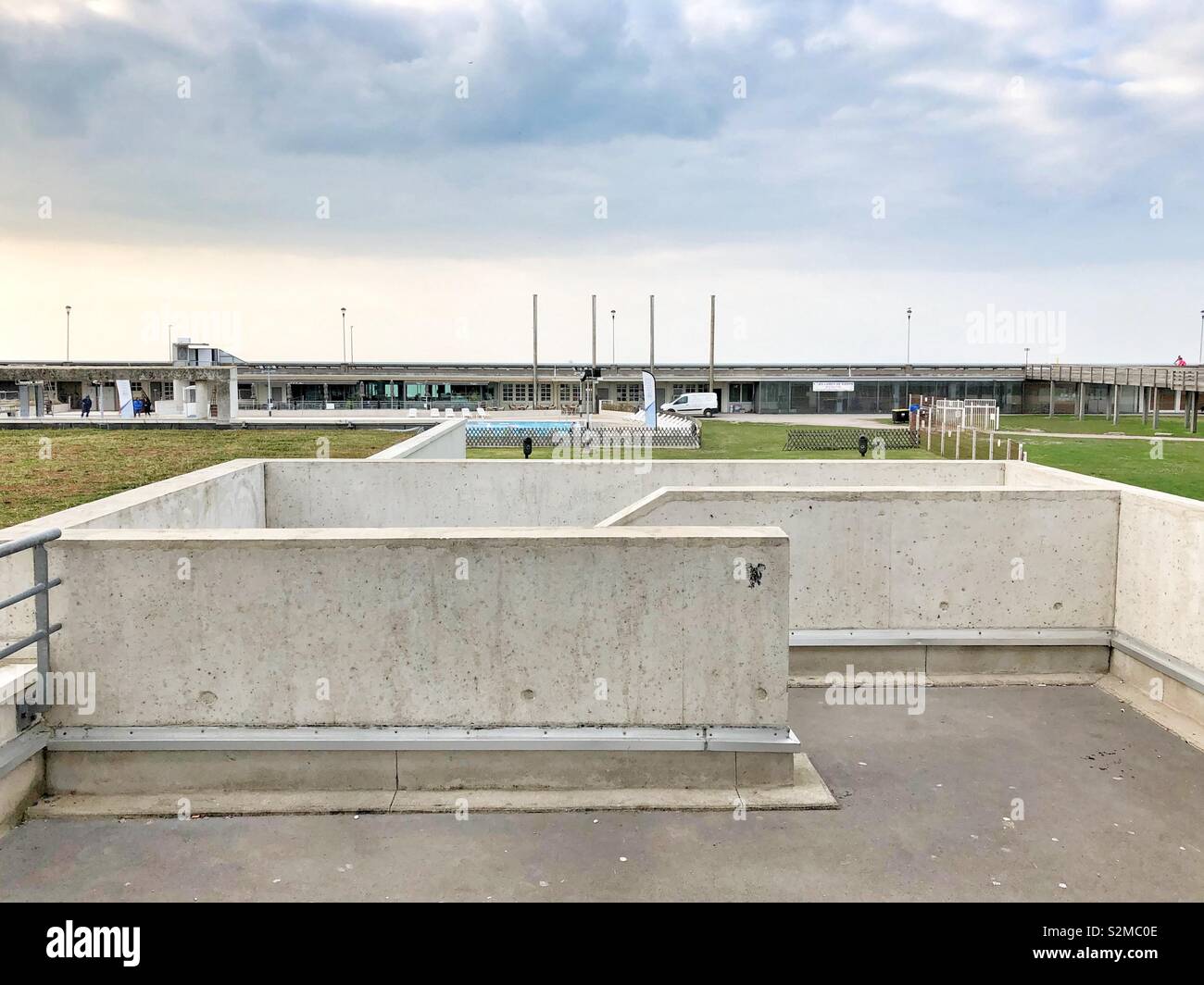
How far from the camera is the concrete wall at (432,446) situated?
1576 cm

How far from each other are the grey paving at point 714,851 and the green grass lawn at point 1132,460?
A: 18.0 meters

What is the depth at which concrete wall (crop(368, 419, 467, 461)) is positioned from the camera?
51.7ft

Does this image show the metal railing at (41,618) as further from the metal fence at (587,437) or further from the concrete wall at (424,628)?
the metal fence at (587,437)

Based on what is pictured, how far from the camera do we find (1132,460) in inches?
1316

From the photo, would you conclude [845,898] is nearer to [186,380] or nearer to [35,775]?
[35,775]

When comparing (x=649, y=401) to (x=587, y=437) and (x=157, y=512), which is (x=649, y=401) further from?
(x=157, y=512)

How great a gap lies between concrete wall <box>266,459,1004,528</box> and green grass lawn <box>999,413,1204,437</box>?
141 feet

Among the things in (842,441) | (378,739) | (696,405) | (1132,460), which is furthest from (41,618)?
(696,405)

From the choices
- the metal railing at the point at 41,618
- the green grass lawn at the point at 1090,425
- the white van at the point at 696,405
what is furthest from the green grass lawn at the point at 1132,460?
the white van at the point at 696,405

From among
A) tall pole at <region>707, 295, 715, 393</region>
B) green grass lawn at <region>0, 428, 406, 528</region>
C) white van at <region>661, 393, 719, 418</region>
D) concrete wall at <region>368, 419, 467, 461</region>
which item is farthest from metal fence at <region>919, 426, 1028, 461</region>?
tall pole at <region>707, 295, 715, 393</region>

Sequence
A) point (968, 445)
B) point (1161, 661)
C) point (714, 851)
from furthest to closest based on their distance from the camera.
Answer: point (968, 445) < point (1161, 661) < point (714, 851)

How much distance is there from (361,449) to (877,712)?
21372mm

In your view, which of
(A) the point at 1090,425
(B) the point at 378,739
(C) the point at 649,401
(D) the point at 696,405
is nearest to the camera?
(B) the point at 378,739

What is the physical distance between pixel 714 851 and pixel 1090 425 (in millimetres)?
61662
